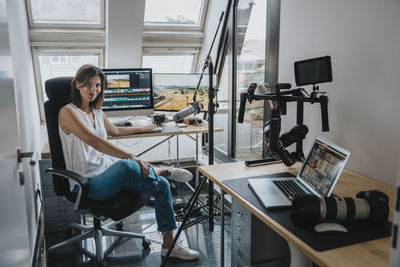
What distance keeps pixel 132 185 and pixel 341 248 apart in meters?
1.45

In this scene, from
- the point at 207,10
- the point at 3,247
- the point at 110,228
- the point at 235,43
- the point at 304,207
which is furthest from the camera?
the point at 207,10

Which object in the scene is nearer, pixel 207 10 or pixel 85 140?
pixel 85 140

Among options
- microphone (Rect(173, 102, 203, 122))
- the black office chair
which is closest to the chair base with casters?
the black office chair

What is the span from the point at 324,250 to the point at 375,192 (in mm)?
318

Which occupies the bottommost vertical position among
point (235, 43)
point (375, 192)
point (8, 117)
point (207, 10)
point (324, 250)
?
point (324, 250)

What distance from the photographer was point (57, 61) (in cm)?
391

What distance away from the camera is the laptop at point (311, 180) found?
148 cm

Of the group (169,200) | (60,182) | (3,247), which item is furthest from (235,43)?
(3,247)

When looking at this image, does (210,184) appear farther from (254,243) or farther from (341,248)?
(341,248)

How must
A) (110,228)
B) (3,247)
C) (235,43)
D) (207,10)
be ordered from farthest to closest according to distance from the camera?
1. (207,10)
2. (235,43)
3. (110,228)
4. (3,247)

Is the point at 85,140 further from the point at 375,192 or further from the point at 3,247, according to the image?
the point at 375,192

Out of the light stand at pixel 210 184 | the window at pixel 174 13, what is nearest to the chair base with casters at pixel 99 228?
the light stand at pixel 210 184

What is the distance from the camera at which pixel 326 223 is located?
1269 millimetres

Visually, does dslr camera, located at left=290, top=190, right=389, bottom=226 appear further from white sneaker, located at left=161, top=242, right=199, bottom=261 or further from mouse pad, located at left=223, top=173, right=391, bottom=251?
white sneaker, located at left=161, top=242, right=199, bottom=261
